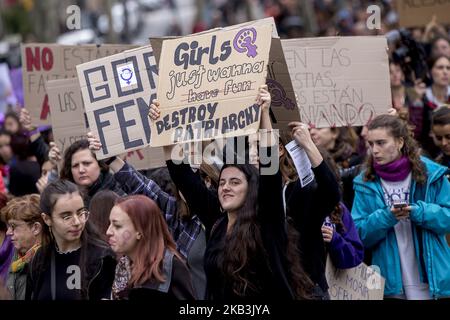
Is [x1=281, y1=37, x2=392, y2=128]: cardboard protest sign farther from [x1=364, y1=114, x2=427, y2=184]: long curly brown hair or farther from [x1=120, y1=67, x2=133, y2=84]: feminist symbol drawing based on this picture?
[x1=120, y1=67, x2=133, y2=84]: feminist symbol drawing

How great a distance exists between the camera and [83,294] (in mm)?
6793

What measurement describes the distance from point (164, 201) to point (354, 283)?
1350 millimetres

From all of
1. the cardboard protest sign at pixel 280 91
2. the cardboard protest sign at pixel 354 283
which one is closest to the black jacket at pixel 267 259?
the cardboard protest sign at pixel 280 91

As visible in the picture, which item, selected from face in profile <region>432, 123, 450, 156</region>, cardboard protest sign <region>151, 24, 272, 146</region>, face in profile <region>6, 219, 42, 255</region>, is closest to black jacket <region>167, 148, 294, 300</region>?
cardboard protest sign <region>151, 24, 272, 146</region>

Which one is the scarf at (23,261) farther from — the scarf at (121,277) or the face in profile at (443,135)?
the face in profile at (443,135)

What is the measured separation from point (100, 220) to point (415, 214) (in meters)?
1.93

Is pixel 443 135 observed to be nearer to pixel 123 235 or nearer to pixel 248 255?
pixel 248 255

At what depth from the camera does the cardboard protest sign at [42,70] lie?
982 centimetres

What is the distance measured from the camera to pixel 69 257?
276 inches

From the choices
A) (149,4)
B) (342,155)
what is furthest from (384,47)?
(149,4)

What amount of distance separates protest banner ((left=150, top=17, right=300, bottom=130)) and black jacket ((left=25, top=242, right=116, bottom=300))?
1.24 m

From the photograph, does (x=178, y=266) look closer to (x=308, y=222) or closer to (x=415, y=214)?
(x=308, y=222)

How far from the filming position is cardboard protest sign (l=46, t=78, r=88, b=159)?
9.15 meters

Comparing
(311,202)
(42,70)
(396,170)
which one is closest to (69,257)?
(311,202)
